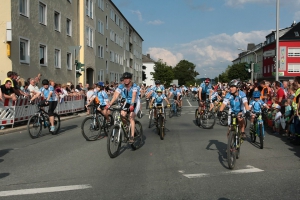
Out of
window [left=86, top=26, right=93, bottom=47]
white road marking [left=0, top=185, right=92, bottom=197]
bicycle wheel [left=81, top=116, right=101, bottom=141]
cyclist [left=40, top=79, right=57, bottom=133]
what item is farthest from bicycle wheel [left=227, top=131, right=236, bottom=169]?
window [left=86, top=26, right=93, bottom=47]

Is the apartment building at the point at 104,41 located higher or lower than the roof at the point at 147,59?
lower

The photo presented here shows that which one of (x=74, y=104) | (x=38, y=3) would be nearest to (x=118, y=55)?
(x=38, y=3)

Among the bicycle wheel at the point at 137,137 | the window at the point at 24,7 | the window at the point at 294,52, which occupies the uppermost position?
the window at the point at 294,52

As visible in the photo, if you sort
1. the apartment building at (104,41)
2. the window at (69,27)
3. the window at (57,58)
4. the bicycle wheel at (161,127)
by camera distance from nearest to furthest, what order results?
the bicycle wheel at (161,127) → the window at (57,58) → the window at (69,27) → the apartment building at (104,41)

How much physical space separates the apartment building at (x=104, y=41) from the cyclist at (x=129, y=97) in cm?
2517

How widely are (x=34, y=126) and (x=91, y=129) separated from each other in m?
1.95

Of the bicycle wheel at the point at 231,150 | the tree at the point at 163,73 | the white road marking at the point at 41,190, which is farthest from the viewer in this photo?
the tree at the point at 163,73

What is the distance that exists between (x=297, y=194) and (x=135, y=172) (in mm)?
2740

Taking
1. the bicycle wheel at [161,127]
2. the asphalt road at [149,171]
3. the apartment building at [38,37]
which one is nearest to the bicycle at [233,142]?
the asphalt road at [149,171]

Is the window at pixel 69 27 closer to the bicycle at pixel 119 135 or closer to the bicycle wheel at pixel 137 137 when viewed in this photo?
the bicycle wheel at pixel 137 137

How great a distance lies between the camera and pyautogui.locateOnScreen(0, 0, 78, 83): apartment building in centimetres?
1852

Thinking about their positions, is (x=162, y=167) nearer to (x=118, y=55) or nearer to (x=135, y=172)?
(x=135, y=172)

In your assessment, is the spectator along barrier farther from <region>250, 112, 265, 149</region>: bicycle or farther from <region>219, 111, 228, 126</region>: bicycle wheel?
<region>250, 112, 265, 149</region>: bicycle

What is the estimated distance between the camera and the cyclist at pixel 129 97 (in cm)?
785
